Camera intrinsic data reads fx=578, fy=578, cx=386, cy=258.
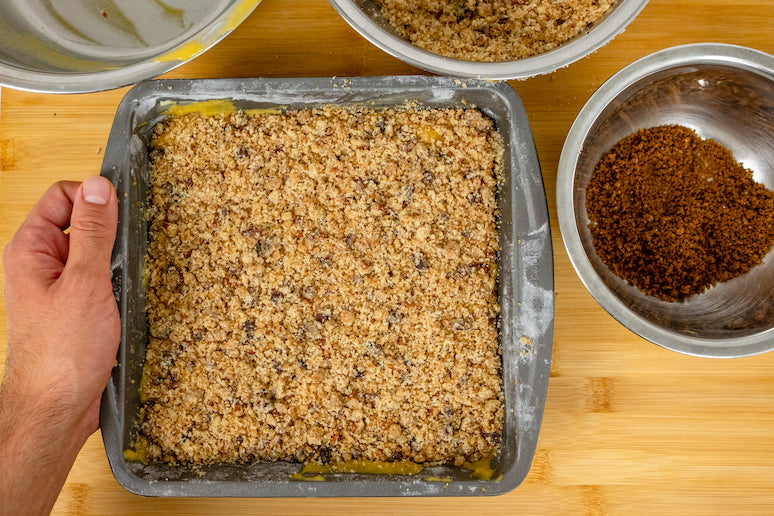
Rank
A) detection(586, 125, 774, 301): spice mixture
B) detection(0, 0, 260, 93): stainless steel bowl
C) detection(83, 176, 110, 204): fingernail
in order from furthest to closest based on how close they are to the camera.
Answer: detection(586, 125, 774, 301): spice mixture, detection(83, 176, 110, 204): fingernail, detection(0, 0, 260, 93): stainless steel bowl

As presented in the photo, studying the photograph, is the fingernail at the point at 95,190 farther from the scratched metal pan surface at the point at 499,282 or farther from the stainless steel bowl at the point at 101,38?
the stainless steel bowl at the point at 101,38

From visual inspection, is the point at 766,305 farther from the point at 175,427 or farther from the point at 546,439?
the point at 175,427

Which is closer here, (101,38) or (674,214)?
(101,38)

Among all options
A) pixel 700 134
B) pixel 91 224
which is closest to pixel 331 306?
pixel 91 224

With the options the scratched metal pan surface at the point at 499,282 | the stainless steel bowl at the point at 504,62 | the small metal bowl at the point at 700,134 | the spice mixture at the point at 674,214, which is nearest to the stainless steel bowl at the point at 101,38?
the scratched metal pan surface at the point at 499,282

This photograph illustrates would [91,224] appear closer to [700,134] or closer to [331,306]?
[331,306]

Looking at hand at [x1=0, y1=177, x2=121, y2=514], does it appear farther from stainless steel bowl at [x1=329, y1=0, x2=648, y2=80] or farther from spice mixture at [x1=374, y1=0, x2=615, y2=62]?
spice mixture at [x1=374, y1=0, x2=615, y2=62]

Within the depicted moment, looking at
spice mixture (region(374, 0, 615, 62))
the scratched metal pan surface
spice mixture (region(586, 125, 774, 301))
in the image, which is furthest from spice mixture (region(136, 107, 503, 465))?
spice mixture (region(586, 125, 774, 301))
